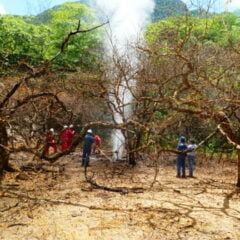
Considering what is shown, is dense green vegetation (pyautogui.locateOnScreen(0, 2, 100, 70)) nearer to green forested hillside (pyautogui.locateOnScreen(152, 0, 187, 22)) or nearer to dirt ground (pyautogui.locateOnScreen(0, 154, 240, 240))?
green forested hillside (pyautogui.locateOnScreen(152, 0, 187, 22))

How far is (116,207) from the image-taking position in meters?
9.30

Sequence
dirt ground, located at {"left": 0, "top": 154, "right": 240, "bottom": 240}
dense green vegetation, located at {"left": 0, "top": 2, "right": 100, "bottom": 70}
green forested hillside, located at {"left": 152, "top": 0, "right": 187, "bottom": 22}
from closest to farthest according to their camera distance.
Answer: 1. dirt ground, located at {"left": 0, "top": 154, "right": 240, "bottom": 240}
2. green forested hillside, located at {"left": 152, "top": 0, "right": 187, "bottom": 22}
3. dense green vegetation, located at {"left": 0, "top": 2, "right": 100, "bottom": 70}

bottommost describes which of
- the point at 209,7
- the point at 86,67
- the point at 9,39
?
the point at 209,7

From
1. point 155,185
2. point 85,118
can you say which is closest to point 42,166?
point 155,185

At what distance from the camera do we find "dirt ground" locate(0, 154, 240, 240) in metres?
7.54

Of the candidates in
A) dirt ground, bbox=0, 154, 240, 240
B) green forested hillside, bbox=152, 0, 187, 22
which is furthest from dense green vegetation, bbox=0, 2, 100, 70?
dirt ground, bbox=0, 154, 240, 240

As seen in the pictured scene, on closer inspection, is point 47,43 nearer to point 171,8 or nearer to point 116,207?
point 171,8

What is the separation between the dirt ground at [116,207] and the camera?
7.54 metres

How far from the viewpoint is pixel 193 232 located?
25.2 ft

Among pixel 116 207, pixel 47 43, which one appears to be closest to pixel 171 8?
pixel 47 43

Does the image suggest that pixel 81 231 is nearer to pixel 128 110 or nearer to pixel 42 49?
pixel 128 110

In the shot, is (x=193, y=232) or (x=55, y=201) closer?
(x=193, y=232)

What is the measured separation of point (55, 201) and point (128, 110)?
11.2 m

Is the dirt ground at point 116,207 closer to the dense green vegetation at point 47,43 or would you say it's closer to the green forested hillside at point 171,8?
the green forested hillside at point 171,8
